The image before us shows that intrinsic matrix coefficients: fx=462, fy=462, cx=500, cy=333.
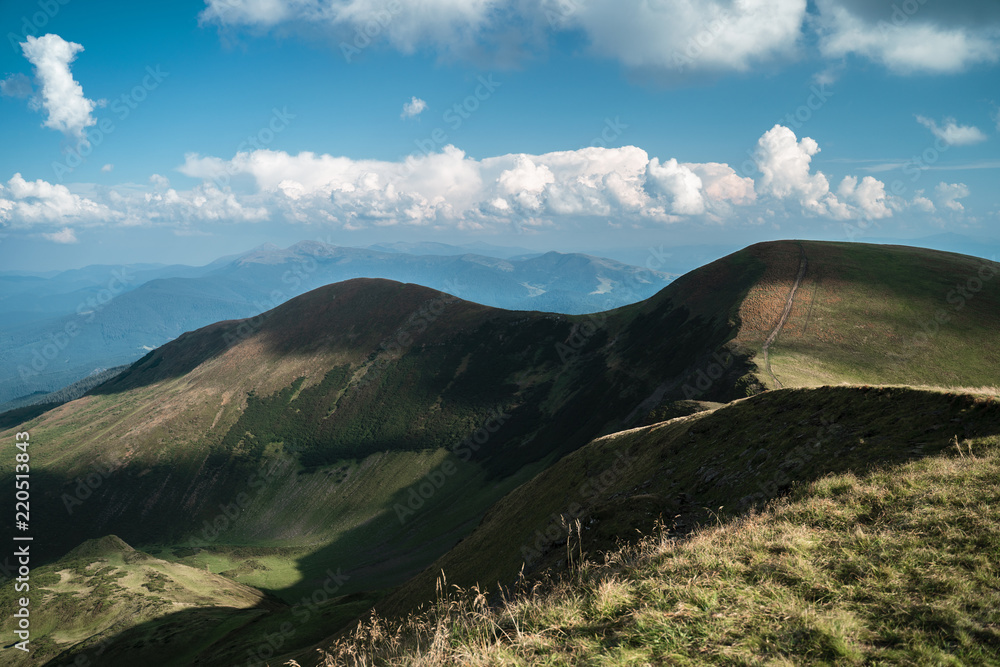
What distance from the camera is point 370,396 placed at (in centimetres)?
15825

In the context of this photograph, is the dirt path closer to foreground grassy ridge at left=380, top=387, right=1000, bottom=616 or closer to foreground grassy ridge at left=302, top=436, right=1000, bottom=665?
foreground grassy ridge at left=380, top=387, right=1000, bottom=616

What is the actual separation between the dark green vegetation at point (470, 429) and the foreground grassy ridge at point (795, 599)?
489 centimetres

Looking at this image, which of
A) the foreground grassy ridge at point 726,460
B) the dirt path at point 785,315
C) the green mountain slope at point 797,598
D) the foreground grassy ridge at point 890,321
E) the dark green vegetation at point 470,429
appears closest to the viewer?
the green mountain slope at point 797,598

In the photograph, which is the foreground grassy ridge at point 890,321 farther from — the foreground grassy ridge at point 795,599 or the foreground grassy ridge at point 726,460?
the foreground grassy ridge at point 795,599

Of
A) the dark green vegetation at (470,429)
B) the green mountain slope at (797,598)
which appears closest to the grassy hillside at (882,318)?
the dark green vegetation at (470,429)

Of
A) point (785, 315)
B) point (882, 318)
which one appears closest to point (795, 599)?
point (785, 315)

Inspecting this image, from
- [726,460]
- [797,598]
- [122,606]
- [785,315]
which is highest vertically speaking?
[785,315]

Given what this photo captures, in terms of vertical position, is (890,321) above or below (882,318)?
below

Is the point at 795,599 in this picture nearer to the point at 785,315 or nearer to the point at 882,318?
the point at 785,315

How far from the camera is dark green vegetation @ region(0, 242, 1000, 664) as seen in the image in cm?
2256

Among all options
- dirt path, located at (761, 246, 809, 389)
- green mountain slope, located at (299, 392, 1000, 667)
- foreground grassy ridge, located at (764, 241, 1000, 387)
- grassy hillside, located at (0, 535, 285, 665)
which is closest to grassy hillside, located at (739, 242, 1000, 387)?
foreground grassy ridge, located at (764, 241, 1000, 387)

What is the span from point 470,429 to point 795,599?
428ft

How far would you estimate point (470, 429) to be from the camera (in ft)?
445

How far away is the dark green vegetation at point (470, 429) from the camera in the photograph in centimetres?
2256
